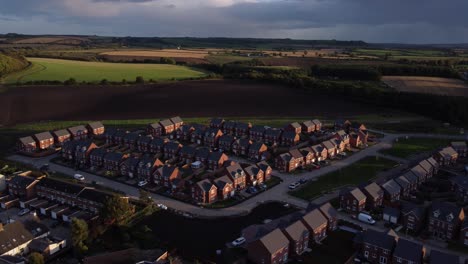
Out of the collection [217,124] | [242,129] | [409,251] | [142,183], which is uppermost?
[217,124]

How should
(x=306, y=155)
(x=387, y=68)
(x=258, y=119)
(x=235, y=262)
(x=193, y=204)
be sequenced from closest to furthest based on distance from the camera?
(x=235, y=262) < (x=193, y=204) < (x=306, y=155) < (x=258, y=119) < (x=387, y=68)

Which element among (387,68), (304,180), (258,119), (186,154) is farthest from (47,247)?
(387,68)

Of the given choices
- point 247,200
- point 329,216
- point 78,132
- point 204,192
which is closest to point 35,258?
point 204,192

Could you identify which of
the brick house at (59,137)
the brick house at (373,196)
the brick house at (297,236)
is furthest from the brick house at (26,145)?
the brick house at (373,196)

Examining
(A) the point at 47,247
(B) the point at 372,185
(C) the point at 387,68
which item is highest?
(C) the point at 387,68

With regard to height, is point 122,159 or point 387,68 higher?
point 387,68

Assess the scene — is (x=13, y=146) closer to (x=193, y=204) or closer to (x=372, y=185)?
(x=193, y=204)

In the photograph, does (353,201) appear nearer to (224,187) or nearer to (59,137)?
(224,187)
